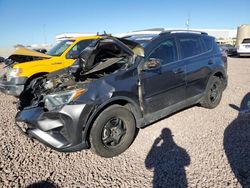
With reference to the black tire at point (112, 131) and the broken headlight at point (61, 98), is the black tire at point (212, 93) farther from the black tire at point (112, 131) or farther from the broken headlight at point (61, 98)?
the broken headlight at point (61, 98)

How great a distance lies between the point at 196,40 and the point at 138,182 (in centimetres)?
338

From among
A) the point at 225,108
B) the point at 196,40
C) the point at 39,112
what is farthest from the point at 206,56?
the point at 39,112

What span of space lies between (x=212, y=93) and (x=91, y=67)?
3044 mm

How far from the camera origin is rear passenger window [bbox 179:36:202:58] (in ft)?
13.6

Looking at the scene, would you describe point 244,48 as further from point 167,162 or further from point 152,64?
point 167,162

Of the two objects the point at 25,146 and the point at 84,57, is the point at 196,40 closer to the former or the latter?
the point at 84,57

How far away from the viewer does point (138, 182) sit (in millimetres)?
2605

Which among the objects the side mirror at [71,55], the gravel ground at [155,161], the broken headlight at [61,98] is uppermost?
the side mirror at [71,55]

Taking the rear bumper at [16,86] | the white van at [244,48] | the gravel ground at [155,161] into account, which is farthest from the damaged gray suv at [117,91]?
the white van at [244,48]

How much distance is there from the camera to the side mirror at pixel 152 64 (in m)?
3.37

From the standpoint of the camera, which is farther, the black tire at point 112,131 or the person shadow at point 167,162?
the black tire at point 112,131

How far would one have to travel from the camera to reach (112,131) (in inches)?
127

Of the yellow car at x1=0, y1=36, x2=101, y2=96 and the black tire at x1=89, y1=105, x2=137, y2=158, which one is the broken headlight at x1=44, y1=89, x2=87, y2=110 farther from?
the yellow car at x1=0, y1=36, x2=101, y2=96

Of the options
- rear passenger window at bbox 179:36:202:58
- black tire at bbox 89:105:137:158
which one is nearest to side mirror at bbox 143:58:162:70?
black tire at bbox 89:105:137:158
